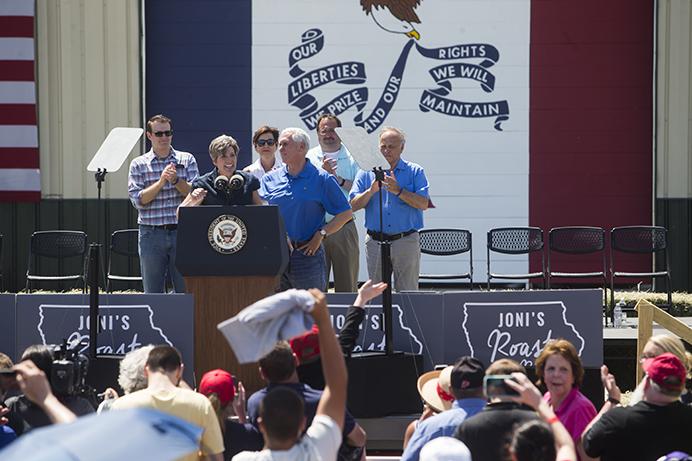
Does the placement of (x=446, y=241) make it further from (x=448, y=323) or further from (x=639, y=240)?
(x=448, y=323)

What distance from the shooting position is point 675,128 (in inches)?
558

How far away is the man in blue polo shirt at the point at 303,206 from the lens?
8.56 meters

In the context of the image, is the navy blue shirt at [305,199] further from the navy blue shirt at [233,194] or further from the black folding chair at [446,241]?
the black folding chair at [446,241]

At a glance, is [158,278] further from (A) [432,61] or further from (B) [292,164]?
(A) [432,61]

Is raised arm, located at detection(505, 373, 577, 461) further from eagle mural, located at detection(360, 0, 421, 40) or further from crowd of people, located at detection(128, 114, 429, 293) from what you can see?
eagle mural, located at detection(360, 0, 421, 40)

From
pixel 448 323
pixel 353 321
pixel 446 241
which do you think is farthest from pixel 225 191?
pixel 446 241

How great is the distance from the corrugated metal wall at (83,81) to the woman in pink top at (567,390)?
9231 millimetres

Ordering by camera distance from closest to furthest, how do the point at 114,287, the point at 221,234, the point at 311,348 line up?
the point at 311,348 → the point at 221,234 → the point at 114,287

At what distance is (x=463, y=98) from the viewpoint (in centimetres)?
1426

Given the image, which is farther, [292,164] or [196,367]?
[292,164]

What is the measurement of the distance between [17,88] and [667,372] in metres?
10.7

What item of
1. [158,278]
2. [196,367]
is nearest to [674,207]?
[158,278]

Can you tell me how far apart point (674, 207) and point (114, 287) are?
21.7ft

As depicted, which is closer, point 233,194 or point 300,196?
point 233,194
